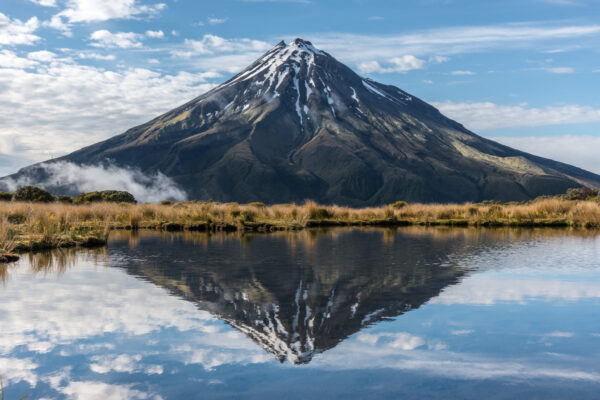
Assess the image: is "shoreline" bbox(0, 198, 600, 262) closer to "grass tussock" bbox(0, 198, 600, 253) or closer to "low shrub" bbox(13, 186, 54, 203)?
"grass tussock" bbox(0, 198, 600, 253)

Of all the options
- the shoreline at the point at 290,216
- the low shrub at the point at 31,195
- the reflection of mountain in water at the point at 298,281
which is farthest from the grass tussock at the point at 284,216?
the low shrub at the point at 31,195

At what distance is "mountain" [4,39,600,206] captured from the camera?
15275cm

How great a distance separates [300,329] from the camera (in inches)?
306

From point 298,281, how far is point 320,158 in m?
159

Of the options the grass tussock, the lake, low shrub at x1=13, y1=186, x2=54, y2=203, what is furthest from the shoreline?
the lake

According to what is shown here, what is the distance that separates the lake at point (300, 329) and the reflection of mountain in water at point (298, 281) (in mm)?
46

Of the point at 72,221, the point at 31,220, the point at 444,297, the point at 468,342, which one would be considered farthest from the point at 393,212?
the point at 468,342

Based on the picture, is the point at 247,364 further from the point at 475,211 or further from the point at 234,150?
the point at 234,150

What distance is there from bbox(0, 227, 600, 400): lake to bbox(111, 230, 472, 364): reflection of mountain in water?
5 centimetres

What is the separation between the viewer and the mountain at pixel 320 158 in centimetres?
15275

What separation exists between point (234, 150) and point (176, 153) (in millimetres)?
18204

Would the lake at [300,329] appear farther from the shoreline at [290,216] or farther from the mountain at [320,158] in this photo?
the mountain at [320,158]

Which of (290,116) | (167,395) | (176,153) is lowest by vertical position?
(167,395)

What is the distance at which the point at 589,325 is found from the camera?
809cm
